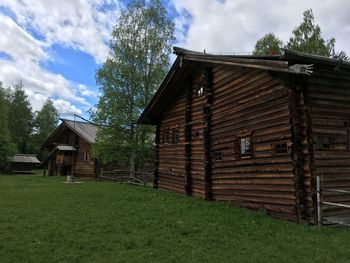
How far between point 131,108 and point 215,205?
16.9m

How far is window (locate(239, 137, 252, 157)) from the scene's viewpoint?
47.2 ft

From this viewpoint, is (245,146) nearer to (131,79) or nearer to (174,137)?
(174,137)

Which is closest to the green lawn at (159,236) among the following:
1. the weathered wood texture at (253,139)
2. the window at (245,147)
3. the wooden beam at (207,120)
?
the weathered wood texture at (253,139)

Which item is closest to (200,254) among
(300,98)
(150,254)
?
(150,254)

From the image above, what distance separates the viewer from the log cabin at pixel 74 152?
126ft

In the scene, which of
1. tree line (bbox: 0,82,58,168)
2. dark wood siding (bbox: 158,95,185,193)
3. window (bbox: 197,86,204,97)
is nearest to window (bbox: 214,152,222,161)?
window (bbox: 197,86,204,97)

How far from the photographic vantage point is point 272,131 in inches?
509

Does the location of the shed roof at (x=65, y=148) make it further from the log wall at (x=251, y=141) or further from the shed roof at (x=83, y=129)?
the log wall at (x=251, y=141)

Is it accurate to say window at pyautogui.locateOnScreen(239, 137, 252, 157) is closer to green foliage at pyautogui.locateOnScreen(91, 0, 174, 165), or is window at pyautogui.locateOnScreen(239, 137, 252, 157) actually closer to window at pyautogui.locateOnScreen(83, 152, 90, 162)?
green foliage at pyautogui.locateOnScreen(91, 0, 174, 165)

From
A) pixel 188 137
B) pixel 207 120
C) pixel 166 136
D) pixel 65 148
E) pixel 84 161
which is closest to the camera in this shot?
pixel 207 120

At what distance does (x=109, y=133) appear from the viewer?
97.2ft

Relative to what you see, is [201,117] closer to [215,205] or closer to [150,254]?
[215,205]

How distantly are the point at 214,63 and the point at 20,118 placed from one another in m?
59.0

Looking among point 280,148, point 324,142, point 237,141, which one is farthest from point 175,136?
point 324,142
